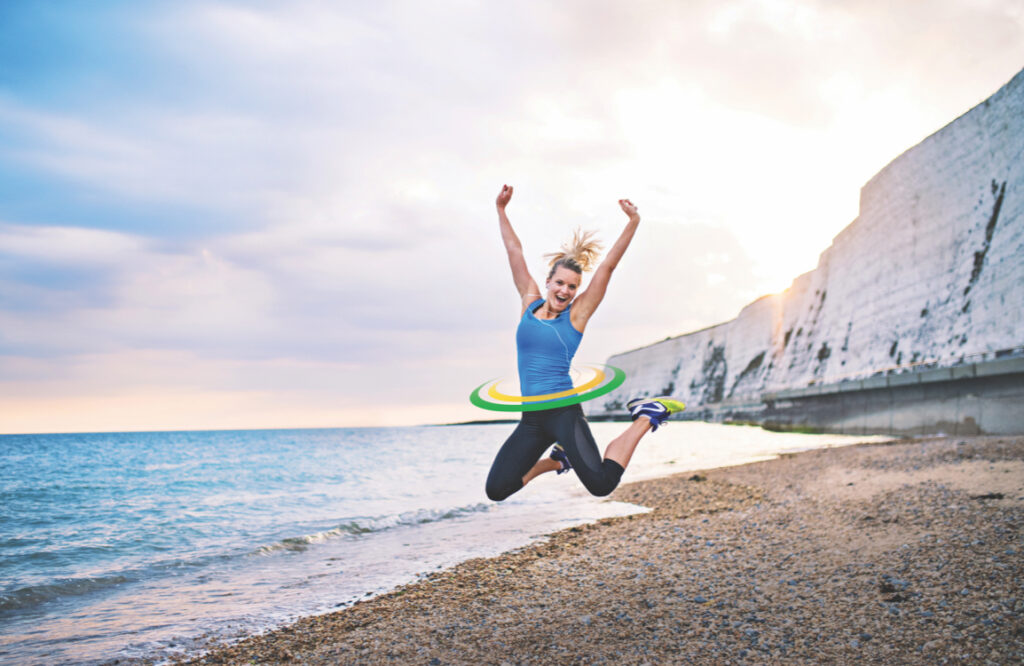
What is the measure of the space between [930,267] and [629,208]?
23148 mm

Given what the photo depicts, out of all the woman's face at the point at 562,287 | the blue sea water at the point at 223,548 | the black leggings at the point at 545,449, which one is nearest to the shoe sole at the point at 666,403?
the black leggings at the point at 545,449

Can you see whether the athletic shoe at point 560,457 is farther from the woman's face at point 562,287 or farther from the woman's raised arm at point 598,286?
the woman's face at point 562,287

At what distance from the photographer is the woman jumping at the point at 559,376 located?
494 cm

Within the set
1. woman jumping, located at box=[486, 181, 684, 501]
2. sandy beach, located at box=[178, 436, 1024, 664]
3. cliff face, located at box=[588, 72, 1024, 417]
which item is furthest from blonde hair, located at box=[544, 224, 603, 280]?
cliff face, located at box=[588, 72, 1024, 417]

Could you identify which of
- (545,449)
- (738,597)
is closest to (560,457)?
(545,449)

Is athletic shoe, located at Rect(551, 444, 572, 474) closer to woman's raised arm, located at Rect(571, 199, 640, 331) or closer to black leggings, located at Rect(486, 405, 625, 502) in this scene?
black leggings, located at Rect(486, 405, 625, 502)

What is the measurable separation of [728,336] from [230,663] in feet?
202

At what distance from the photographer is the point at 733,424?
163 feet

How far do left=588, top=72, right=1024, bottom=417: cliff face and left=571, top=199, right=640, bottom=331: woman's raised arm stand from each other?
16397 millimetres

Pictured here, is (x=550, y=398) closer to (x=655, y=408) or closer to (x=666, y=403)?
(x=655, y=408)

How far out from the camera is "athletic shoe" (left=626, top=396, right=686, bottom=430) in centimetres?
518

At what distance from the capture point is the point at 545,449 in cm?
492

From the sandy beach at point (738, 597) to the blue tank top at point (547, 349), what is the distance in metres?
1.81

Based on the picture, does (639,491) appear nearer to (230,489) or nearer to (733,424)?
(230,489)
